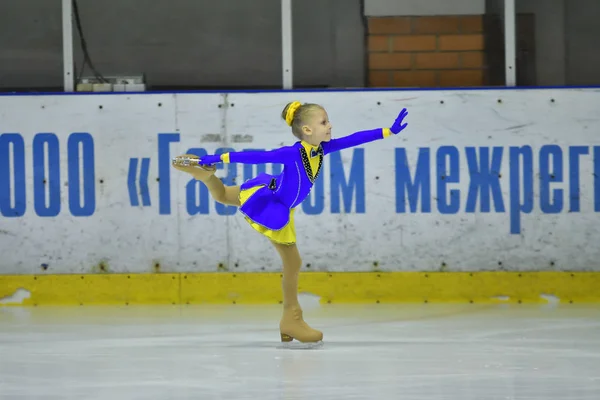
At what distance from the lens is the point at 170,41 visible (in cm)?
947

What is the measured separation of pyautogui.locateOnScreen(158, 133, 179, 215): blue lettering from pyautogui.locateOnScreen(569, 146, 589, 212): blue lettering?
110 inches

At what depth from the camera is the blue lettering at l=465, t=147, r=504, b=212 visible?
8797mm

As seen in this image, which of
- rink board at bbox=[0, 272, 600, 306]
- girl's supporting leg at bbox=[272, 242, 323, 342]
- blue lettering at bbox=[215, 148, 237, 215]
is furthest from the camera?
blue lettering at bbox=[215, 148, 237, 215]

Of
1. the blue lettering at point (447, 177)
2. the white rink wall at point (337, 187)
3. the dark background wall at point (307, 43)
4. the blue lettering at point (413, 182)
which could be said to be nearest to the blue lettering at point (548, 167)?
the white rink wall at point (337, 187)

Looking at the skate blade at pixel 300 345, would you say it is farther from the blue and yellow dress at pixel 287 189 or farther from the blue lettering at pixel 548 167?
the blue lettering at pixel 548 167

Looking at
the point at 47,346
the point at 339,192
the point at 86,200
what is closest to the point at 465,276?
the point at 339,192

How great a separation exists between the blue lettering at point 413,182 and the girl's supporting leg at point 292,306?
236 centimetres

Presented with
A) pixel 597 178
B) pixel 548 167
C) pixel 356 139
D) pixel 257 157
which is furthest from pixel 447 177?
pixel 257 157

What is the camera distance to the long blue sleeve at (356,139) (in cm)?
644

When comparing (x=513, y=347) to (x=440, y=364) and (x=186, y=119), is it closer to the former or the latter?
(x=440, y=364)

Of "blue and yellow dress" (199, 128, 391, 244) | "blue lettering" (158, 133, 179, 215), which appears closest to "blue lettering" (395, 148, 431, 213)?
"blue lettering" (158, 133, 179, 215)

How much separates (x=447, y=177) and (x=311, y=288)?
1243 millimetres

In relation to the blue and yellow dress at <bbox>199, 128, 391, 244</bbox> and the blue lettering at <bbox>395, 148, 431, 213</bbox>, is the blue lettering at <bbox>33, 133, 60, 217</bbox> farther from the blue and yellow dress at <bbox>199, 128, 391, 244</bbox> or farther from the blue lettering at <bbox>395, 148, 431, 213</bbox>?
the blue and yellow dress at <bbox>199, 128, 391, 244</bbox>

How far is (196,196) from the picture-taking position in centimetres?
883
